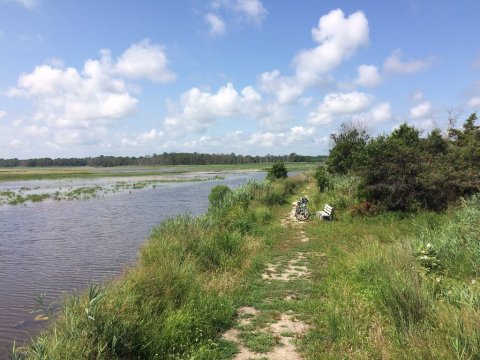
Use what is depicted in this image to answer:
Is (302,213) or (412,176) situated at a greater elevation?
(412,176)

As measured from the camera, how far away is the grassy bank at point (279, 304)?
502 centimetres

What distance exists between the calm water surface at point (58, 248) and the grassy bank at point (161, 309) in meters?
2.99

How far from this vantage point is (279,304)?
8.01m

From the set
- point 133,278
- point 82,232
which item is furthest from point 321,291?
point 82,232

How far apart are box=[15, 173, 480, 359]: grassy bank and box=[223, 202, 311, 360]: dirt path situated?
0.03 meters

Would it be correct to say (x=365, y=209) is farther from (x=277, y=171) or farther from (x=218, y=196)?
(x=277, y=171)

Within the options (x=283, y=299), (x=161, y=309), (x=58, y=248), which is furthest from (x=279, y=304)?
(x=58, y=248)

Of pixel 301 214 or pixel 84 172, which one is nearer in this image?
pixel 301 214

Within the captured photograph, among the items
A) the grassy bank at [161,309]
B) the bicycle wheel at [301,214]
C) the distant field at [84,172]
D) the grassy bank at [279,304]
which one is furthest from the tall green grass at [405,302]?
the distant field at [84,172]

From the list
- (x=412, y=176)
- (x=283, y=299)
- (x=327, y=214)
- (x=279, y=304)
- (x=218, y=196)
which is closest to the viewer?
(x=279, y=304)

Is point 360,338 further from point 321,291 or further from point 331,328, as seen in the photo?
point 321,291

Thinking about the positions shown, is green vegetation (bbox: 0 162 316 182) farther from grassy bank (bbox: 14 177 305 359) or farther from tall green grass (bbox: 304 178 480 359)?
tall green grass (bbox: 304 178 480 359)

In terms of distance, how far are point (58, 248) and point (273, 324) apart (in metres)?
14.0

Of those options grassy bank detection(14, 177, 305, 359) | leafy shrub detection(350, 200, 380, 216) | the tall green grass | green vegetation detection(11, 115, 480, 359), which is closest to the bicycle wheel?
leafy shrub detection(350, 200, 380, 216)
